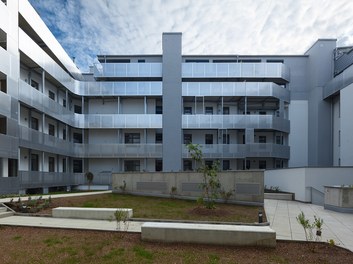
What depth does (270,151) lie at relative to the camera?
106ft

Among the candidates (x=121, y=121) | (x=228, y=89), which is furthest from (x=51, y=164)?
(x=228, y=89)

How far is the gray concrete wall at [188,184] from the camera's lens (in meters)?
15.6

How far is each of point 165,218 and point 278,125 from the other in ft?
85.3

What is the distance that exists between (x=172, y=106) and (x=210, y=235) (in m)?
25.5

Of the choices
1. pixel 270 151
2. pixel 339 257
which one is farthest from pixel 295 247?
pixel 270 151

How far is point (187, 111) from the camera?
35.4 m

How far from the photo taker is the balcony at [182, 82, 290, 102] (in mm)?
32250

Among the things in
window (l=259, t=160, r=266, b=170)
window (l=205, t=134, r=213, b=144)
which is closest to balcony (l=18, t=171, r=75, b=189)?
window (l=205, t=134, r=213, b=144)

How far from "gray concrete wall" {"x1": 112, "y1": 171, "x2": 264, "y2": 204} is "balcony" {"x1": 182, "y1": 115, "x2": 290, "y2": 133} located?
1453cm

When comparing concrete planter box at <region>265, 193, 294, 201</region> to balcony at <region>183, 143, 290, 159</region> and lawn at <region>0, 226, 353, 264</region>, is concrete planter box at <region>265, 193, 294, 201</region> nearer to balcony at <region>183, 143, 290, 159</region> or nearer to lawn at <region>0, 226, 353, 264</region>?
balcony at <region>183, 143, 290, 159</region>

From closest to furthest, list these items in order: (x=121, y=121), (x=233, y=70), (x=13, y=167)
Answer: (x=13, y=167), (x=121, y=121), (x=233, y=70)

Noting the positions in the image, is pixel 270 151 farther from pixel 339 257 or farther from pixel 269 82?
Answer: pixel 339 257

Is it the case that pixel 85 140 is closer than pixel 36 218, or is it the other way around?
pixel 36 218

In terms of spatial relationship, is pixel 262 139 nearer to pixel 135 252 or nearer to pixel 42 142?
pixel 42 142
